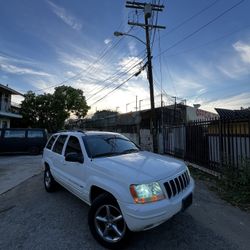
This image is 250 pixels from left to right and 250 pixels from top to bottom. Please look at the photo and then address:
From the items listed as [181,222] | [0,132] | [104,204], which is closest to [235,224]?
[181,222]

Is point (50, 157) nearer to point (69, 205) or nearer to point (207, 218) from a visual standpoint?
point (69, 205)

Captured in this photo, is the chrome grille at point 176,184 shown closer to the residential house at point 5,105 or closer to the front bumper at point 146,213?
the front bumper at point 146,213

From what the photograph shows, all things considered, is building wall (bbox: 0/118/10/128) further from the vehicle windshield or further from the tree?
the vehicle windshield

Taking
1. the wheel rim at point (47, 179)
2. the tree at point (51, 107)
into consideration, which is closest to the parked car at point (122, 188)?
the wheel rim at point (47, 179)

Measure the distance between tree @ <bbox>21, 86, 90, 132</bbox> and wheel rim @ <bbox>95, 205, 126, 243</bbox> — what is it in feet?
91.3

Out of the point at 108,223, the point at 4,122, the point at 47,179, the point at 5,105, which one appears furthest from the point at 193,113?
the point at 4,122

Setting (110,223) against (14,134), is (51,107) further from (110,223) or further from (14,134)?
(110,223)

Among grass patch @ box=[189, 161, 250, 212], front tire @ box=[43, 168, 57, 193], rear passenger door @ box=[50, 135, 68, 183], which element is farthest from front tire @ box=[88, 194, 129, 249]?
grass patch @ box=[189, 161, 250, 212]

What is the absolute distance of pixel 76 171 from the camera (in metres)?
3.76

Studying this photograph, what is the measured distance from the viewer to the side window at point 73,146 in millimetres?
3935

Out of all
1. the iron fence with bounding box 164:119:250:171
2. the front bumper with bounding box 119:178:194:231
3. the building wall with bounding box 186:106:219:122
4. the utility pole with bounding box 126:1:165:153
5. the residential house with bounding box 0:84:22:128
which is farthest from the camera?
the residential house with bounding box 0:84:22:128

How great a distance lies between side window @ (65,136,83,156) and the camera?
3935 millimetres

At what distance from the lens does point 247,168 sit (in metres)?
4.98

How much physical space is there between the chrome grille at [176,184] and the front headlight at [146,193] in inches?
6.6
